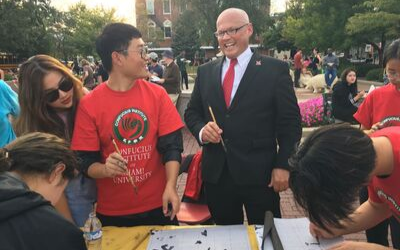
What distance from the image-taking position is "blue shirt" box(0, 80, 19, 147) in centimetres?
277

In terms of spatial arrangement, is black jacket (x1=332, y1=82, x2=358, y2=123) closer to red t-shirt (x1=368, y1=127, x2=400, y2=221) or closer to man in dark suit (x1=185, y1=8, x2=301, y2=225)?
man in dark suit (x1=185, y1=8, x2=301, y2=225)

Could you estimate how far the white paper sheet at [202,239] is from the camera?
1.77 meters

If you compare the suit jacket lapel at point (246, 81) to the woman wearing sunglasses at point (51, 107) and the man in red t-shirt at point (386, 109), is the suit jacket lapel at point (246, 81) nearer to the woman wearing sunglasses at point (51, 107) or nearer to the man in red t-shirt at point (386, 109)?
the man in red t-shirt at point (386, 109)

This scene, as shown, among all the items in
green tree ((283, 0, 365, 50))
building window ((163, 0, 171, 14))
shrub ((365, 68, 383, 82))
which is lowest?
shrub ((365, 68, 383, 82))

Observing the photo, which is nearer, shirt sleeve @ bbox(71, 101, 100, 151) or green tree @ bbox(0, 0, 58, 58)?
shirt sleeve @ bbox(71, 101, 100, 151)

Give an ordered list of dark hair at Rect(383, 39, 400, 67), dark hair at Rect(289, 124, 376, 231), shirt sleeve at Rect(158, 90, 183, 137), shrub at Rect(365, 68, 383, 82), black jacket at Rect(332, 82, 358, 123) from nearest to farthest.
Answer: dark hair at Rect(289, 124, 376, 231) < shirt sleeve at Rect(158, 90, 183, 137) < dark hair at Rect(383, 39, 400, 67) < black jacket at Rect(332, 82, 358, 123) < shrub at Rect(365, 68, 383, 82)

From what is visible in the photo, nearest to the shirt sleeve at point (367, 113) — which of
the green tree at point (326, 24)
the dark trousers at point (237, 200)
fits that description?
the dark trousers at point (237, 200)

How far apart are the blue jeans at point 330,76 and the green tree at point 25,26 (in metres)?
24.9

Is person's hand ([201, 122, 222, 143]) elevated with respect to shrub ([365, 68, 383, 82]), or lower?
elevated

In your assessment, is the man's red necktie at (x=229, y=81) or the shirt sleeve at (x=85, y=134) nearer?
the shirt sleeve at (x=85, y=134)

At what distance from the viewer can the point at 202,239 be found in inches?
72.7

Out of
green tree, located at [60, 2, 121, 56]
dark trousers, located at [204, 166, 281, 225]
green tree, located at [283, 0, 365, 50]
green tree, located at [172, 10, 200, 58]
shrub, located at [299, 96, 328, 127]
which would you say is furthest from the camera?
green tree, located at [172, 10, 200, 58]

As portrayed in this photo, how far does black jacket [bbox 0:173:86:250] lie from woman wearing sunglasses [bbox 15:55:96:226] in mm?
877

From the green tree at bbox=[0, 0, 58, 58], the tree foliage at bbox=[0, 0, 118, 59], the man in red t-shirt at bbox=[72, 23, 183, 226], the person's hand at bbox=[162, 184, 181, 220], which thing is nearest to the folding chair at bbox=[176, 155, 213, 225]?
the man in red t-shirt at bbox=[72, 23, 183, 226]
